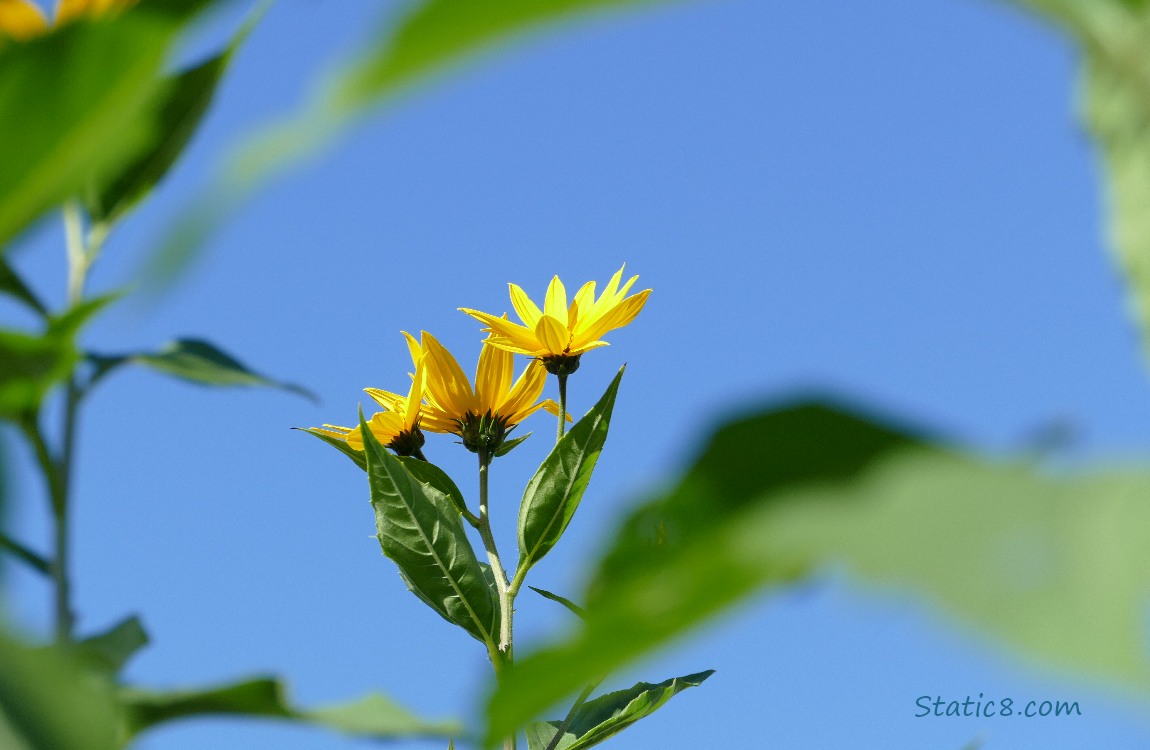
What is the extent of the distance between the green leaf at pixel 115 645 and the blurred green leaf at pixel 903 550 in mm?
228

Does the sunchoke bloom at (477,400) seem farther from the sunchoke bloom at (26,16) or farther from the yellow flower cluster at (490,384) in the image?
the sunchoke bloom at (26,16)

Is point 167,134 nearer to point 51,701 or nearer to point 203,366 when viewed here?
point 203,366

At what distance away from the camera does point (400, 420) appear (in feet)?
3.66

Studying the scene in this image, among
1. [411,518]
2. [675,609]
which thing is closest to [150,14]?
[675,609]

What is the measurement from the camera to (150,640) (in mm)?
438

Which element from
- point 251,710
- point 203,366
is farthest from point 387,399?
point 251,710

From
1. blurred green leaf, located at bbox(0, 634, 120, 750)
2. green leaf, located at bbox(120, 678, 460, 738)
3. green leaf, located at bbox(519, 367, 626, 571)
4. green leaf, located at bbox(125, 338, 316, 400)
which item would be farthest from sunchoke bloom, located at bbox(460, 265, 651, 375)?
blurred green leaf, located at bbox(0, 634, 120, 750)

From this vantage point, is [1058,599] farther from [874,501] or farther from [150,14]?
[150,14]

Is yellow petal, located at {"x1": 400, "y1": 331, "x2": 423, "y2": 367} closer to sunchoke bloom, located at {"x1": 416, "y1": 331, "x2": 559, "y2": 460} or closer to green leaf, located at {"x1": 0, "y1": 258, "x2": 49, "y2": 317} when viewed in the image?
sunchoke bloom, located at {"x1": 416, "y1": 331, "x2": 559, "y2": 460}

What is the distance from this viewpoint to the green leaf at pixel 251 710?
33 cm

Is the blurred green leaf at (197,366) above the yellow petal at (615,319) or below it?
below

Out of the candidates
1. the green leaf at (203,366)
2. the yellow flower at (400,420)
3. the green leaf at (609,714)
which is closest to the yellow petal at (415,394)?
the yellow flower at (400,420)

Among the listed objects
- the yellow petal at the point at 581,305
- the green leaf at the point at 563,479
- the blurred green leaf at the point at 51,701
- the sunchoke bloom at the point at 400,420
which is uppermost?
the yellow petal at the point at 581,305

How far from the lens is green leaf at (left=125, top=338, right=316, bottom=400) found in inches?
17.5
